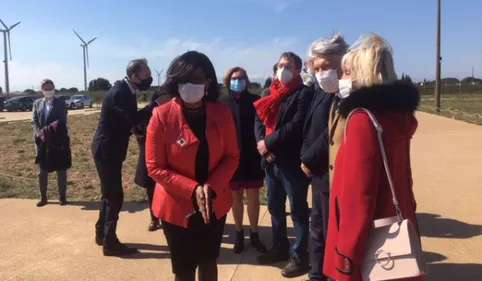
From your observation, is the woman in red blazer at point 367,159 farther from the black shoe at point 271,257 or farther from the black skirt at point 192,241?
the black shoe at point 271,257

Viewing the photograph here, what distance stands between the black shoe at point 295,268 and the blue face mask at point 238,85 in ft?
5.85

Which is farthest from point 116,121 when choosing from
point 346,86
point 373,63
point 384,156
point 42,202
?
point 384,156

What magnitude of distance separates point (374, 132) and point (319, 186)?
1496 mm

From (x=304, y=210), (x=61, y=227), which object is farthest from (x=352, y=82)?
(x=61, y=227)

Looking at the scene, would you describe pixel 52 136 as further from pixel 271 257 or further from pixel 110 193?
pixel 271 257

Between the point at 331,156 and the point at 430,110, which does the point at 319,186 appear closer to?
the point at 331,156

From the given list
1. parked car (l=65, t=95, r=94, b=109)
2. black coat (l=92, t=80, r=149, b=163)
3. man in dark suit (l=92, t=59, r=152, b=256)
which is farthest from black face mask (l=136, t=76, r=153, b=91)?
parked car (l=65, t=95, r=94, b=109)

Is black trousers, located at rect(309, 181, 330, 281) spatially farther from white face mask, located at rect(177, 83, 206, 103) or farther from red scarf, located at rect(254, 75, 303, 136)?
white face mask, located at rect(177, 83, 206, 103)

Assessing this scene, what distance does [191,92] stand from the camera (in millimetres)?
2852

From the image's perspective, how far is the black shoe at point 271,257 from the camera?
435 cm

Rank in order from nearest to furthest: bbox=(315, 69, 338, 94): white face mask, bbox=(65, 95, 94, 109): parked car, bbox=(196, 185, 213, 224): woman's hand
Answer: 1. bbox=(196, 185, 213, 224): woman's hand
2. bbox=(315, 69, 338, 94): white face mask
3. bbox=(65, 95, 94, 109): parked car

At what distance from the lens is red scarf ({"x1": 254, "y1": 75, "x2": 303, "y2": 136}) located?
13.6 ft

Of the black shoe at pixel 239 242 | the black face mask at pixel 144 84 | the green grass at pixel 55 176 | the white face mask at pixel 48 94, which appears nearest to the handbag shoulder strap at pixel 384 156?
the black shoe at pixel 239 242

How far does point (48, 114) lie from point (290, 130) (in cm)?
422
